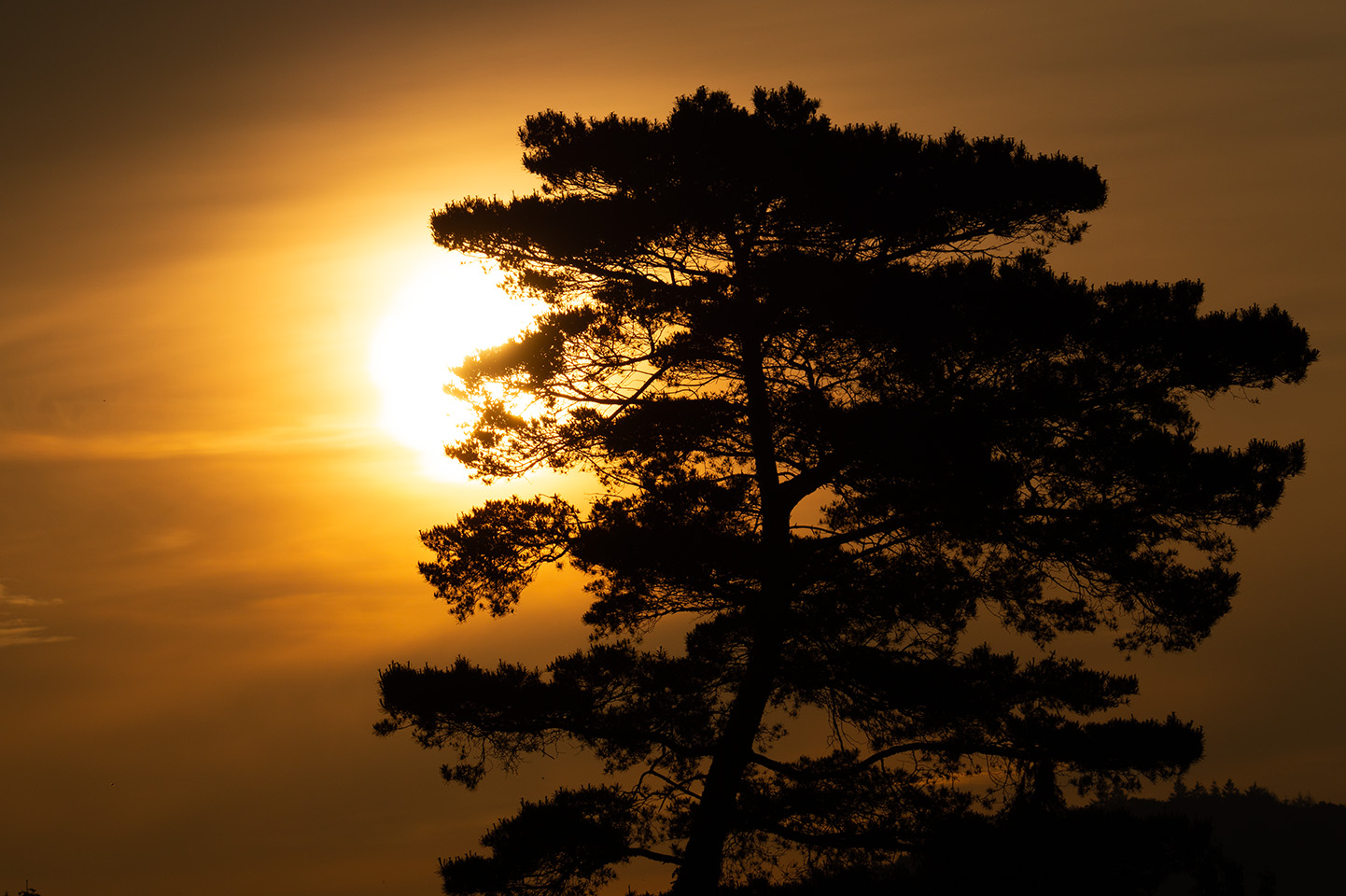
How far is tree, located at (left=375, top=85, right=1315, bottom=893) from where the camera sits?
9719mm

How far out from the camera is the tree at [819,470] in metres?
9.72

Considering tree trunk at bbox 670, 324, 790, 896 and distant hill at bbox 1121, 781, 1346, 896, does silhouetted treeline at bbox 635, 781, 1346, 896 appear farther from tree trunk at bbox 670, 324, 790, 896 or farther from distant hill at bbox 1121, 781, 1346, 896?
distant hill at bbox 1121, 781, 1346, 896

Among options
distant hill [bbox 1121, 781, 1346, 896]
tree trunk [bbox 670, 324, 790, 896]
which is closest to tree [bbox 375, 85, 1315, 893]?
tree trunk [bbox 670, 324, 790, 896]

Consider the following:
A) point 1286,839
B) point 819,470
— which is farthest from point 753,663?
point 1286,839

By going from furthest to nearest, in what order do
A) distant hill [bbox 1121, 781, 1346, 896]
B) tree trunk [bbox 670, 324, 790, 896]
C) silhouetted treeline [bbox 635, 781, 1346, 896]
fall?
distant hill [bbox 1121, 781, 1346, 896]
tree trunk [bbox 670, 324, 790, 896]
silhouetted treeline [bbox 635, 781, 1346, 896]

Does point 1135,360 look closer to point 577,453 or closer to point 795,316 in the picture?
point 795,316

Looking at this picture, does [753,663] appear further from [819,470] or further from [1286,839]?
[1286,839]

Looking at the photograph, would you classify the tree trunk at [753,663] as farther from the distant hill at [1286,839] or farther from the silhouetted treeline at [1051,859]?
the distant hill at [1286,839]

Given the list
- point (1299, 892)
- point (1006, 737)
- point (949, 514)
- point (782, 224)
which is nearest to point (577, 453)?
point (782, 224)

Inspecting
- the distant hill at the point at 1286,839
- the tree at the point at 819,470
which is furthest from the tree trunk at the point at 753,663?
the distant hill at the point at 1286,839

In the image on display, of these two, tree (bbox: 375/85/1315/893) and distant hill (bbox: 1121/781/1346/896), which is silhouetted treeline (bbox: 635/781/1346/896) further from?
distant hill (bbox: 1121/781/1346/896)

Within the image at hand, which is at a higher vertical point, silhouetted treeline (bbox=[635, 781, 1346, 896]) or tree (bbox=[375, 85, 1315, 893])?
tree (bbox=[375, 85, 1315, 893])

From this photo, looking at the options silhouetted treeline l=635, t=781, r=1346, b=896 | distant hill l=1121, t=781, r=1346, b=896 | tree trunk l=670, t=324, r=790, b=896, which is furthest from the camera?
distant hill l=1121, t=781, r=1346, b=896

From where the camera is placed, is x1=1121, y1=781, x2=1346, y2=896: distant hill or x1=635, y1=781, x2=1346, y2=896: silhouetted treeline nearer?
x1=635, y1=781, x2=1346, y2=896: silhouetted treeline
